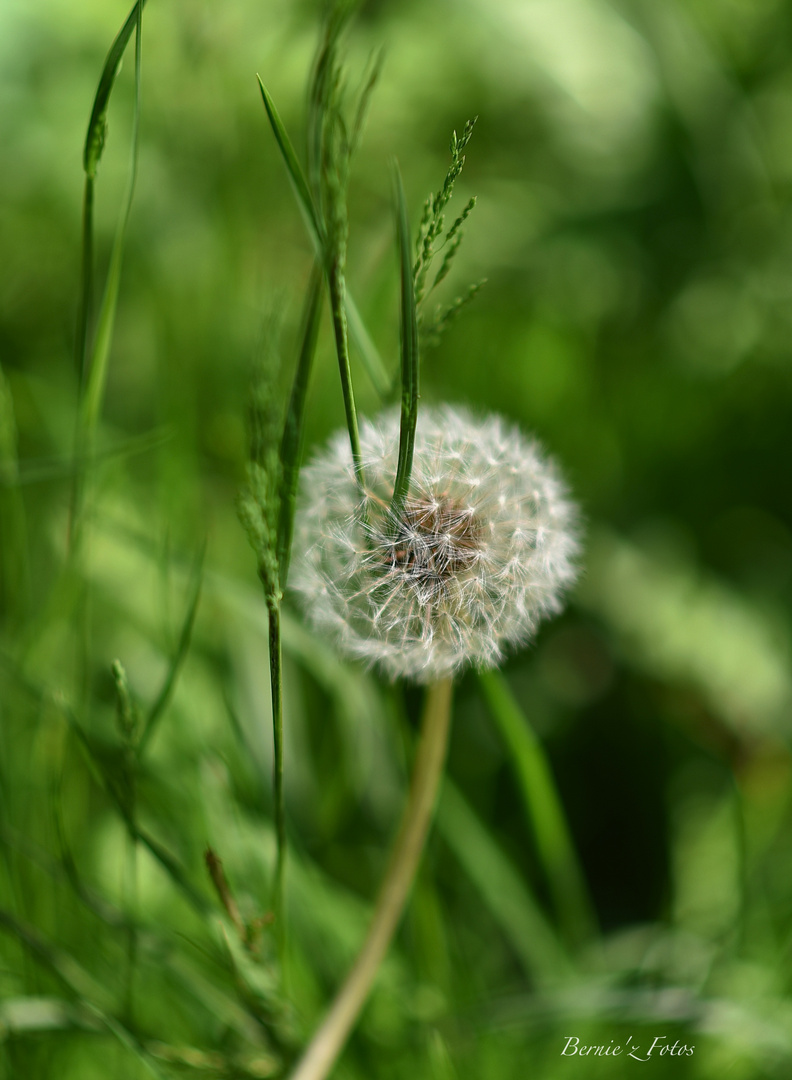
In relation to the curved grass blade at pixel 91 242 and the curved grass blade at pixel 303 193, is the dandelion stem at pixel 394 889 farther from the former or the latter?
the curved grass blade at pixel 91 242

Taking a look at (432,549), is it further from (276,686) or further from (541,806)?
(541,806)

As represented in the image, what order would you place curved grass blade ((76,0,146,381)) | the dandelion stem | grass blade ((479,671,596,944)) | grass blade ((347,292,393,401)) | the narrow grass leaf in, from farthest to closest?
the narrow grass leaf < grass blade ((479,671,596,944)) < the dandelion stem < grass blade ((347,292,393,401)) < curved grass blade ((76,0,146,381))

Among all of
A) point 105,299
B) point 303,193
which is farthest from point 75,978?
point 303,193

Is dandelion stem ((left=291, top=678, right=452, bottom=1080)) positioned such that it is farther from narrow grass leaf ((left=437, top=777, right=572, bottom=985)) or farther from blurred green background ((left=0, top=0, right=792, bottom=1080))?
narrow grass leaf ((left=437, top=777, right=572, bottom=985))

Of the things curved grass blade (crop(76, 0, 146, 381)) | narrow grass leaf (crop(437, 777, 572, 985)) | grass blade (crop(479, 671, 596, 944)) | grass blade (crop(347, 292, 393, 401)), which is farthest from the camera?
narrow grass leaf (crop(437, 777, 572, 985))

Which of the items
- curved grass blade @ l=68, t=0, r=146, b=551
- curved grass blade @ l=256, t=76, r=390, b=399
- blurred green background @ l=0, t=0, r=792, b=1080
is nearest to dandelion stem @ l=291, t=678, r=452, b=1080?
blurred green background @ l=0, t=0, r=792, b=1080

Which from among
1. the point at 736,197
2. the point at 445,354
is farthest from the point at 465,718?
the point at 736,197

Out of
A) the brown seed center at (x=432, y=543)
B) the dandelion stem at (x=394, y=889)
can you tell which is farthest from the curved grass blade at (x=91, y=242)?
the dandelion stem at (x=394, y=889)
